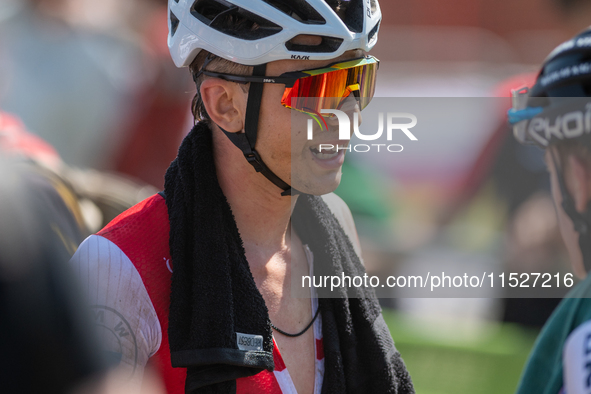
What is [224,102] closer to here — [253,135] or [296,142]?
[253,135]

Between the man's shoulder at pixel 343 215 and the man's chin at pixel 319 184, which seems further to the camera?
the man's shoulder at pixel 343 215

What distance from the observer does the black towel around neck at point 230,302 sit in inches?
76.5

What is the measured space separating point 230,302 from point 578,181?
1.14 meters

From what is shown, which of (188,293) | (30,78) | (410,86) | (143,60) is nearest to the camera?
(188,293)

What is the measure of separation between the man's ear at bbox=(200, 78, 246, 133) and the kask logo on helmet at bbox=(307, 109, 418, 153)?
0.28 m

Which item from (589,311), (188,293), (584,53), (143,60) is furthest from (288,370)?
(143,60)

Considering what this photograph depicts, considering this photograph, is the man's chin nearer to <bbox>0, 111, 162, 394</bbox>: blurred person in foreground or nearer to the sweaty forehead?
the sweaty forehead

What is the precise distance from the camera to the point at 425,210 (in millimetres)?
1837

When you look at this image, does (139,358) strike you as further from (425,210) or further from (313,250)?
(425,210)

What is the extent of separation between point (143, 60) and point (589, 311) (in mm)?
5246

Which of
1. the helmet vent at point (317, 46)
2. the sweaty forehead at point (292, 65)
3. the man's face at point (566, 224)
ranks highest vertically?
the helmet vent at point (317, 46)

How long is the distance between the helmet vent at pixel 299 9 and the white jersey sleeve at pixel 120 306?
103 cm

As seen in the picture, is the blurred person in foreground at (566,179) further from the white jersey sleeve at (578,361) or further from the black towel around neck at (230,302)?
the black towel around neck at (230,302)

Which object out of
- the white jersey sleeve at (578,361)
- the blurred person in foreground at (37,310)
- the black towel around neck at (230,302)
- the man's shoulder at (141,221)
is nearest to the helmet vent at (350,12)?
the black towel around neck at (230,302)
